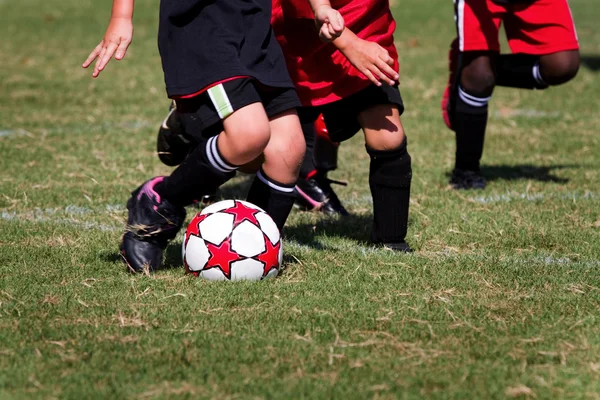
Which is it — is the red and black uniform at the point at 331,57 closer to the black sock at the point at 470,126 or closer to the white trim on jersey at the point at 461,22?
the white trim on jersey at the point at 461,22

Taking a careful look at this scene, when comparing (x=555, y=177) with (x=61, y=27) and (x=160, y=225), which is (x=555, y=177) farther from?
(x=61, y=27)

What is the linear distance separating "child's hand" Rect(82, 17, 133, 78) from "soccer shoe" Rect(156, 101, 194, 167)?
1.30 meters

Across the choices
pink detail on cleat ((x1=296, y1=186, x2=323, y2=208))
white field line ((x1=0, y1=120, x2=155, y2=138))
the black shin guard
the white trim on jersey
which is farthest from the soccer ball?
white field line ((x1=0, y1=120, x2=155, y2=138))

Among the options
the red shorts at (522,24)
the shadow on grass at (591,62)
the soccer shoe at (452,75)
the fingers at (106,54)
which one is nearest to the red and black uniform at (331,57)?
the fingers at (106,54)

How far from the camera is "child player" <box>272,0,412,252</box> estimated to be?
153 inches

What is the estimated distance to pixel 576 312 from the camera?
316 centimetres

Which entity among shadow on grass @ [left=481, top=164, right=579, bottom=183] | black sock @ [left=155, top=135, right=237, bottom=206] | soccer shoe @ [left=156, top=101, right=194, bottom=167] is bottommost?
shadow on grass @ [left=481, top=164, right=579, bottom=183]

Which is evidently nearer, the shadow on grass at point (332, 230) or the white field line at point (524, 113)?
the shadow on grass at point (332, 230)

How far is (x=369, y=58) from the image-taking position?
3592mm

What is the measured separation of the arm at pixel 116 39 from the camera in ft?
11.2

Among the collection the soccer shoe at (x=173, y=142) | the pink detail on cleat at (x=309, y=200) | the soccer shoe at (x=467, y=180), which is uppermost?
Answer: the soccer shoe at (x=173, y=142)

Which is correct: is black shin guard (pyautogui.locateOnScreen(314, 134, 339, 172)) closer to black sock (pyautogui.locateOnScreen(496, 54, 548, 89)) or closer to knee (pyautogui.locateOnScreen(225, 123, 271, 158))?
black sock (pyautogui.locateOnScreen(496, 54, 548, 89))

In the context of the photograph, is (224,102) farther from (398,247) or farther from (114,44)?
(398,247)

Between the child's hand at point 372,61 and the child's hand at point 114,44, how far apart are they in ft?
2.77
